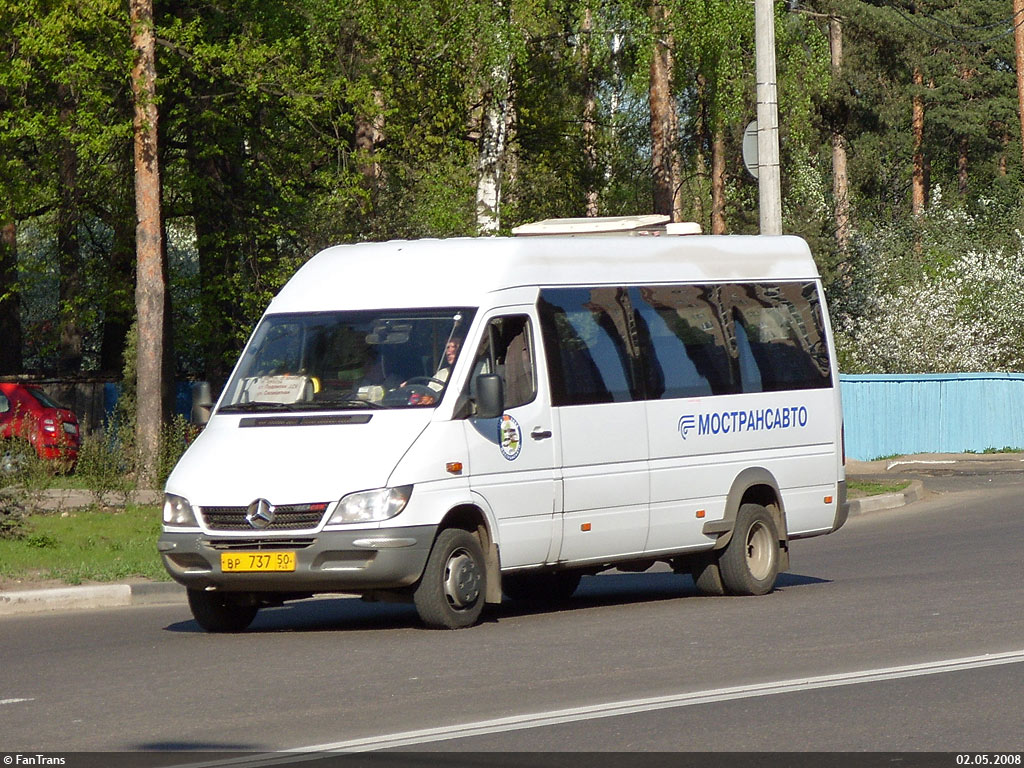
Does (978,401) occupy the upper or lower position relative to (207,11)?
lower

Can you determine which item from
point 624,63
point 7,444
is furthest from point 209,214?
point 7,444

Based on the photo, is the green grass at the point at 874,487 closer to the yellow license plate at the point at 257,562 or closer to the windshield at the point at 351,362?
the windshield at the point at 351,362

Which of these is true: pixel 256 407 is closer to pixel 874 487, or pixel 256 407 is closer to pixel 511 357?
pixel 511 357

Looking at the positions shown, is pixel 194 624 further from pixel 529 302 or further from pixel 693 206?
pixel 693 206

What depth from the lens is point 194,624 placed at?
1291 centimetres

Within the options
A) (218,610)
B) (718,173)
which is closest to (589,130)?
(718,173)

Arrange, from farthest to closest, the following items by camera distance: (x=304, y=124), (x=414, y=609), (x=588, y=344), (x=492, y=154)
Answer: (x=492, y=154), (x=304, y=124), (x=414, y=609), (x=588, y=344)

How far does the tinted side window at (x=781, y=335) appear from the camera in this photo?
1438 centimetres

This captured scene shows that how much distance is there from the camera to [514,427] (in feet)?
40.1

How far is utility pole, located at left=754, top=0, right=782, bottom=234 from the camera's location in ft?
73.6

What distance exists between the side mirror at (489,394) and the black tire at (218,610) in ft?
7.12

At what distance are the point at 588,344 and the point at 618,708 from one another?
479 cm

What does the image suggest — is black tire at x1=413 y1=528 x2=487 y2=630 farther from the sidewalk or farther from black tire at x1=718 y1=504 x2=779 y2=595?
the sidewalk

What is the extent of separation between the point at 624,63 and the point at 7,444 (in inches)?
814
